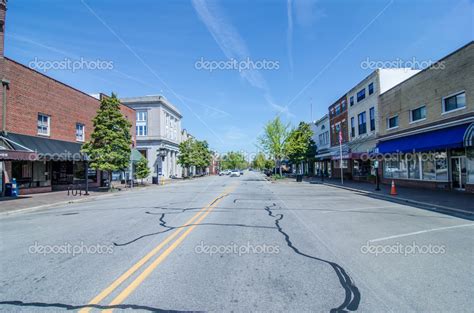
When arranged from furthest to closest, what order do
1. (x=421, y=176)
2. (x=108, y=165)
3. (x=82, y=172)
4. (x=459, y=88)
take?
(x=82, y=172)
(x=108, y=165)
(x=421, y=176)
(x=459, y=88)

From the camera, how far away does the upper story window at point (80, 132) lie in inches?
1054

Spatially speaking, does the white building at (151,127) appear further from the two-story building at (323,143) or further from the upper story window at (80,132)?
the two-story building at (323,143)

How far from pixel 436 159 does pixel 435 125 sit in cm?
265

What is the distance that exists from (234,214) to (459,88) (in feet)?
49.6

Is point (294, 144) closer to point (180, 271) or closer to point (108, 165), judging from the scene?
point (108, 165)

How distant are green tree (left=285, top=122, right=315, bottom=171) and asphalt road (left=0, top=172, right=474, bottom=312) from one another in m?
32.0

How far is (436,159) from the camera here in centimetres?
1986

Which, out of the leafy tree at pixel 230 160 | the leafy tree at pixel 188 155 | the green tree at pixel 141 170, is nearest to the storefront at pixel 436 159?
the green tree at pixel 141 170

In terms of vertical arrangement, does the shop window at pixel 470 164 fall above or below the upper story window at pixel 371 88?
below

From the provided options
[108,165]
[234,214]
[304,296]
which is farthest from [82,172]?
[304,296]

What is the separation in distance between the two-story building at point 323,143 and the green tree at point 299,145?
6.65 ft

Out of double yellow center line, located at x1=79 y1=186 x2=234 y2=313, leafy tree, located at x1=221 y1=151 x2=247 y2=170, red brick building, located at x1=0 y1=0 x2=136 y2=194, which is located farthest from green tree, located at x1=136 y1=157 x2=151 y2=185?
leafy tree, located at x1=221 y1=151 x2=247 y2=170

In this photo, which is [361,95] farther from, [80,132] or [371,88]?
[80,132]

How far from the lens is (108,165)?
23.8 m
